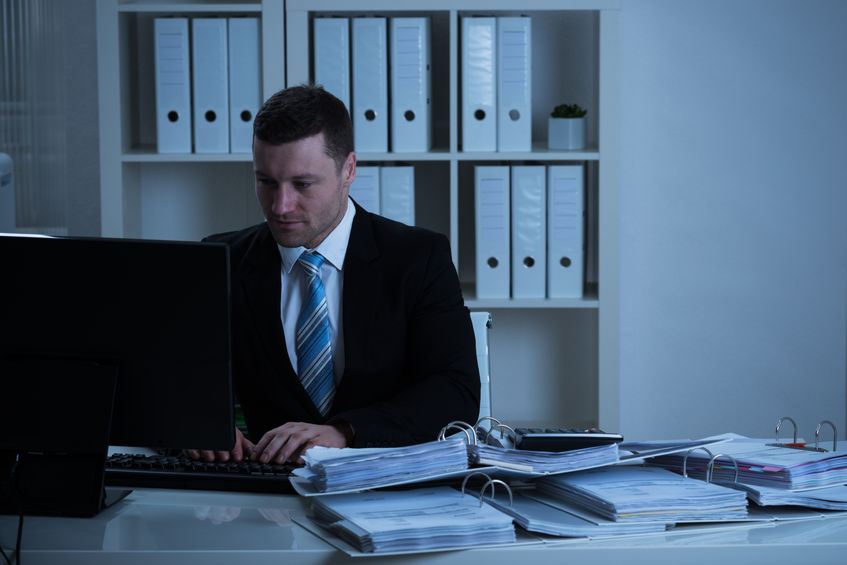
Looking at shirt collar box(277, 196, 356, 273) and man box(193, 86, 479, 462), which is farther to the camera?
shirt collar box(277, 196, 356, 273)

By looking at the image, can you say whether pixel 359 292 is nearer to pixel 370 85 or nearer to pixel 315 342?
pixel 315 342

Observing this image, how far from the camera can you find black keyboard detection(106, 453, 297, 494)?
1.36 metres

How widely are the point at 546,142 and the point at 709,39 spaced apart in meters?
0.62

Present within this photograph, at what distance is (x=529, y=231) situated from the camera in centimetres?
271

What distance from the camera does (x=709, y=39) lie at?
3.00 meters

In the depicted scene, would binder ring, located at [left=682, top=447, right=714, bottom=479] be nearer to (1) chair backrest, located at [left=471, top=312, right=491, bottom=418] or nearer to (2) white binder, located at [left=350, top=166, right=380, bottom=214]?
(1) chair backrest, located at [left=471, top=312, right=491, bottom=418]

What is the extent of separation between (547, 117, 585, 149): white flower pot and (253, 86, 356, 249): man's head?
3.56 feet

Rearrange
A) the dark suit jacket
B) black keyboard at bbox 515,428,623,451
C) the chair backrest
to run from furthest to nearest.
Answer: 1. the chair backrest
2. the dark suit jacket
3. black keyboard at bbox 515,428,623,451

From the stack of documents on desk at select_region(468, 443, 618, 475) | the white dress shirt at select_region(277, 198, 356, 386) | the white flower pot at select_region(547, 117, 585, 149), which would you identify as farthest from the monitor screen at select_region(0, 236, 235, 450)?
the white flower pot at select_region(547, 117, 585, 149)

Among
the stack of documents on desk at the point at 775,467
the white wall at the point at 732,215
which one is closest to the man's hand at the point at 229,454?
the stack of documents on desk at the point at 775,467

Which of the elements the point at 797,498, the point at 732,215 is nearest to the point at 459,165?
the point at 732,215

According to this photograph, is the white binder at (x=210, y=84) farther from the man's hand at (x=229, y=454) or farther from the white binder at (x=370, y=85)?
the man's hand at (x=229, y=454)

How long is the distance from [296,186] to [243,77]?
107 centimetres

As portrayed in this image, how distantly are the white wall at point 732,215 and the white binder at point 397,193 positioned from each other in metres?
0.75
